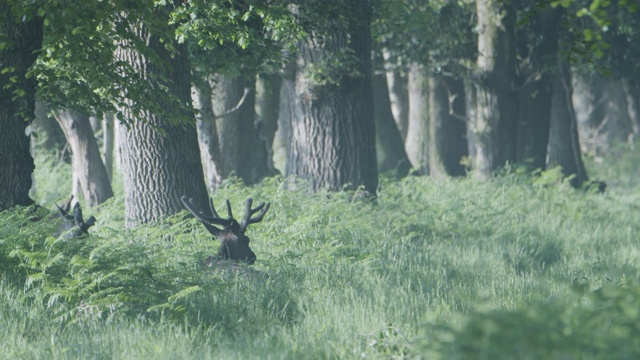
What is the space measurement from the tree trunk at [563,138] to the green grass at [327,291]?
11.3 metres

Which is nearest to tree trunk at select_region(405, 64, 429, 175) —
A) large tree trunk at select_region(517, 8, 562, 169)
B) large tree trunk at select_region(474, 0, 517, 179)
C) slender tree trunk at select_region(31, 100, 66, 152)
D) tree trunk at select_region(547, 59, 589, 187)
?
large tree trunk at select_region(517, 8, 562, 169)

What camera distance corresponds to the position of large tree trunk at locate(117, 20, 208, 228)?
14.2 metres

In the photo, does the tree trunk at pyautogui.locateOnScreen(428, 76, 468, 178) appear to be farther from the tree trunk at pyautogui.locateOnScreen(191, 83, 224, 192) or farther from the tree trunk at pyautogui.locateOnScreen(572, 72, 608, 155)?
the tree trunk at pyautogui.locateOnScreen(572, 72, 608, 155)

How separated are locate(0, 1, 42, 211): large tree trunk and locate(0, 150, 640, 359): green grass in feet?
1.89

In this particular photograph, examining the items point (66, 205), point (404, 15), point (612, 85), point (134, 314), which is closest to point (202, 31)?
point (66, 205)

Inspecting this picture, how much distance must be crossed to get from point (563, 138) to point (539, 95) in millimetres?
1841

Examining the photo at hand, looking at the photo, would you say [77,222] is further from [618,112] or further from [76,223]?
[618,112]

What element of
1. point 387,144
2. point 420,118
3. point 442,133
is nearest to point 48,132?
point 387,144

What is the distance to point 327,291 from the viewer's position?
9.96 metres

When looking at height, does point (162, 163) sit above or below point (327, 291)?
above

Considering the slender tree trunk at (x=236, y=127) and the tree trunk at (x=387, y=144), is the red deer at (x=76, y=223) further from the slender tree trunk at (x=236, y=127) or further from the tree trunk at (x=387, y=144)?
the tree trunk at (x=387, y=144)

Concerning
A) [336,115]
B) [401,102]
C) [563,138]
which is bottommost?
[563,138]

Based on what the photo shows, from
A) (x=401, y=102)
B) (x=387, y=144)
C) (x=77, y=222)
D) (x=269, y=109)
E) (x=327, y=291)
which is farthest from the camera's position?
(x=401, y=102)

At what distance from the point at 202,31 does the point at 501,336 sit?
27.2 feet
